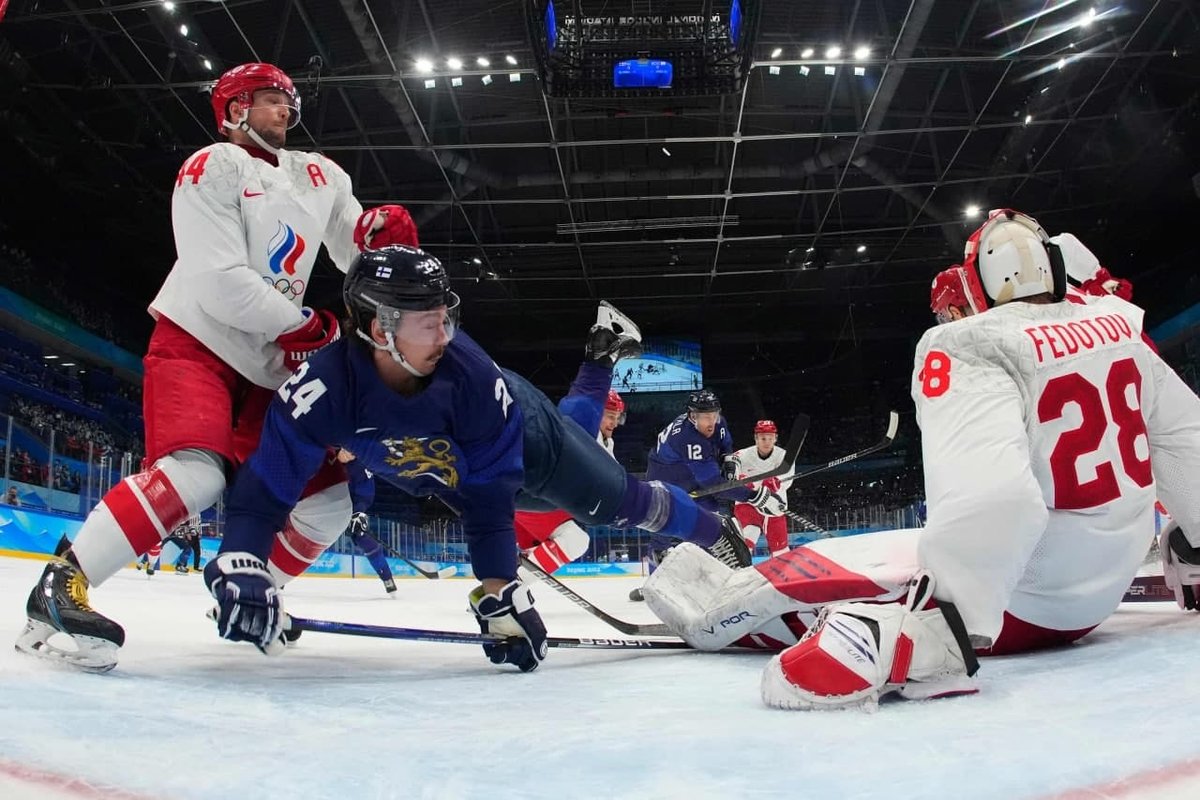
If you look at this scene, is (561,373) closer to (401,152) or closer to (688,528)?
(401,152)

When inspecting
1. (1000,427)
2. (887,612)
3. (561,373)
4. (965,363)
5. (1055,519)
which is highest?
(561,373)

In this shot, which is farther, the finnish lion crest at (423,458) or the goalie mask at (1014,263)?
the finnish lion crest at (423,458)

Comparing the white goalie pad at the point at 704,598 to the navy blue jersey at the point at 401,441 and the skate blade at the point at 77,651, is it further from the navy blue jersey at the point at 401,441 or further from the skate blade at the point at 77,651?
the skate blade at the point at 77,651

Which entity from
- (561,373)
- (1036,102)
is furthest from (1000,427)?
(561,373)

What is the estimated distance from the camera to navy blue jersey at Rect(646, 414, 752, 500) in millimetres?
5832

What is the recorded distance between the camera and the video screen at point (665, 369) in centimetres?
1688

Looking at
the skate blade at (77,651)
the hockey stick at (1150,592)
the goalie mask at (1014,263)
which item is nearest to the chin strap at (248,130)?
the skate blade at (77,651)

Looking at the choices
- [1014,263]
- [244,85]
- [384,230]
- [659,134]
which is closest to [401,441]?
[384,230]

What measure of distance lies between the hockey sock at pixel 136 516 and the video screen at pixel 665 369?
15.3 meters

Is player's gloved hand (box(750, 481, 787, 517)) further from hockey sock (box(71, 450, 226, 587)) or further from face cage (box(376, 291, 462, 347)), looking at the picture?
hockey sock (box(71, 450, 226, 587))

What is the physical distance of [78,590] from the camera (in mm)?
1463

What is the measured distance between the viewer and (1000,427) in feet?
4.06

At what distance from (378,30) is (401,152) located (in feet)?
10.8

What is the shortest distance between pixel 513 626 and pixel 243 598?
0.50 metres
